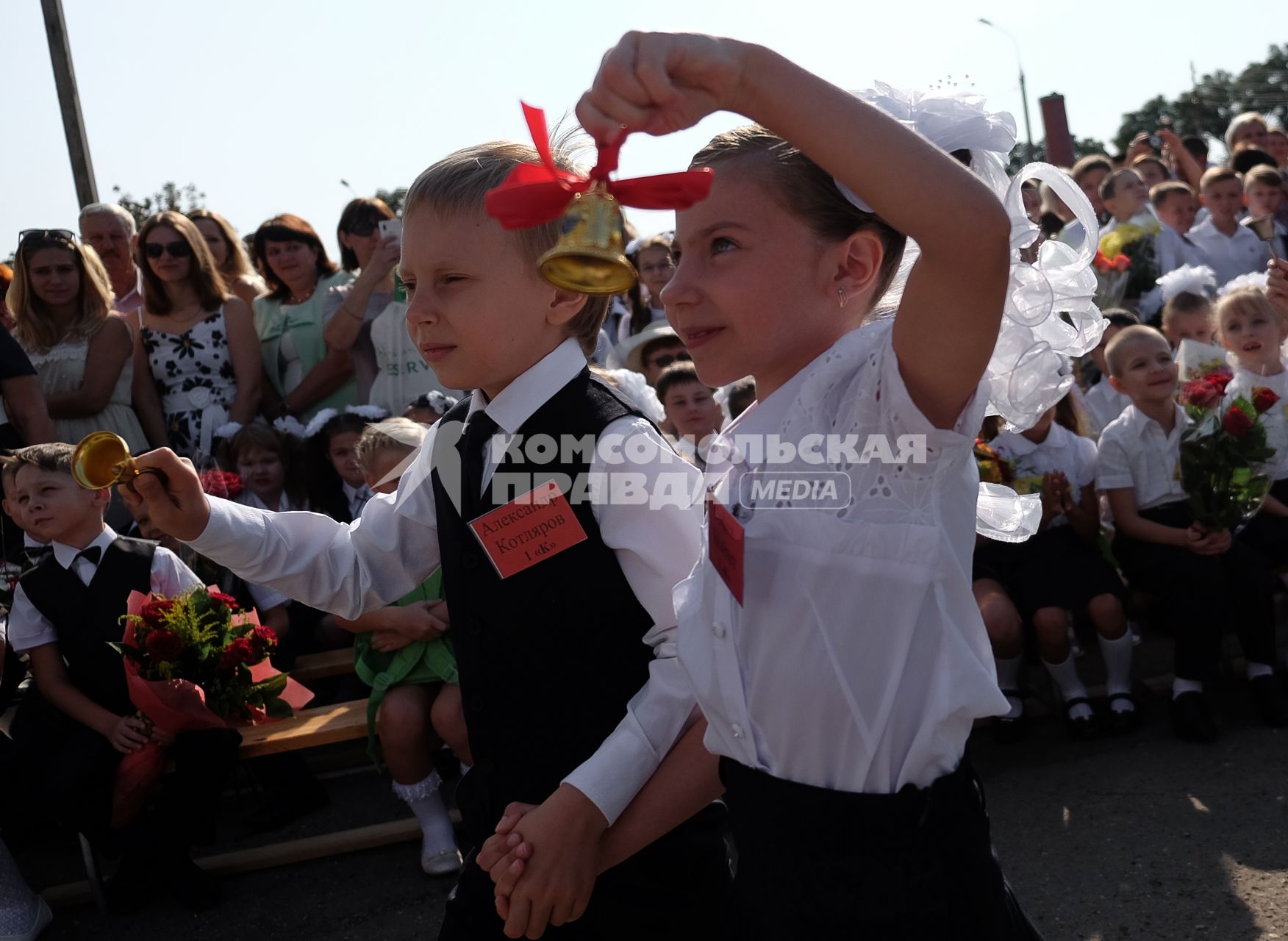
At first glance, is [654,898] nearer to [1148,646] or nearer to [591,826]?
[591,826]

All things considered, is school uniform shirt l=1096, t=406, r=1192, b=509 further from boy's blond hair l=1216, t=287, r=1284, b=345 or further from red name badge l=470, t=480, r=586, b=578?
red name badge l=470, t=480, r=586, b=578

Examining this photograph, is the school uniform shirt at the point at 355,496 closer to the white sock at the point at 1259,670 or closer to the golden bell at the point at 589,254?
the white sock at the point at 1259,670

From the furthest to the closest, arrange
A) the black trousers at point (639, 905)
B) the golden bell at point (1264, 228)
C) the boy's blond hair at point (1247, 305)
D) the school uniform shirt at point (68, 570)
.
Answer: the golden bell at point (1264, 228) → the boy's blond hair at point (1247, 305) → the school uniform shirt at point (68, 570) → the black trousers at point (639, 905)

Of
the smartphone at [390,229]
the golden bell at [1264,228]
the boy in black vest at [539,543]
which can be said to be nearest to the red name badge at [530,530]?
the boy in black vest at [539,543]

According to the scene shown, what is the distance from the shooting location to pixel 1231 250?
27.1 feet

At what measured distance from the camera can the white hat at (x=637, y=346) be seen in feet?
20.2

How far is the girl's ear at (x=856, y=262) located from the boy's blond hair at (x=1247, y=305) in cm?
468

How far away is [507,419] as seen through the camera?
6.54 ft

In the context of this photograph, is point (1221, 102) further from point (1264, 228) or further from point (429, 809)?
point (429, 809)

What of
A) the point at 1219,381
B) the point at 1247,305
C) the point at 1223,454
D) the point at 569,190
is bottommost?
the point at 1223,454

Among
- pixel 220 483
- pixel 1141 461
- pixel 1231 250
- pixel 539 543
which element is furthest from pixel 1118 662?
pixel 1231 250

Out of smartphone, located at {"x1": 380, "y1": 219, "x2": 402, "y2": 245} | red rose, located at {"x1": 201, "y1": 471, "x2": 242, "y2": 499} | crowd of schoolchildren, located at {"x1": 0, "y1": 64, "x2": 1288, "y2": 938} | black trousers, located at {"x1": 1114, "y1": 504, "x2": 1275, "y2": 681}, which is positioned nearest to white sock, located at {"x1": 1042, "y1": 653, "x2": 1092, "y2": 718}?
crowd of schoolchildren, located at {"x1": 0, "y1": 64, "x2": 1288, "y2": 938}

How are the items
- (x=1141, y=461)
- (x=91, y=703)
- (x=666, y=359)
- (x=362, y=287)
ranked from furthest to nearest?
(x=666, y=359), (x=362, y=287), (x=1141, y=461), (x=91, y=703)

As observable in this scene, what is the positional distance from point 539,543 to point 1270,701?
3.96 m
